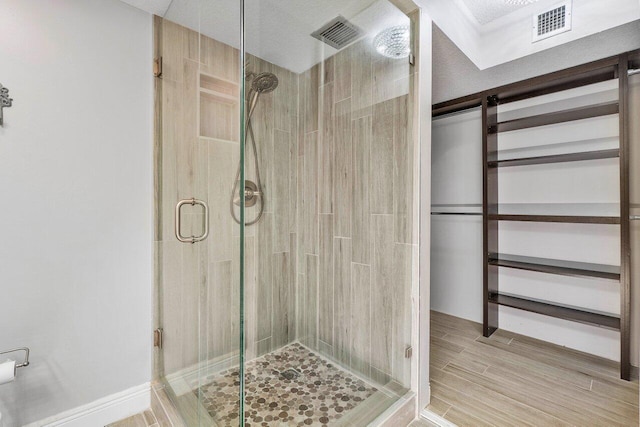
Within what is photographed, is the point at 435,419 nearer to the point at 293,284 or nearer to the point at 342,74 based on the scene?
the point at 293,284

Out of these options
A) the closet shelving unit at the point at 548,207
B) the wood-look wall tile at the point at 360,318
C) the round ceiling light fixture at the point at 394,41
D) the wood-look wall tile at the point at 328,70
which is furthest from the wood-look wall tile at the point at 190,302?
the closet shelving unit at the point at 548,207

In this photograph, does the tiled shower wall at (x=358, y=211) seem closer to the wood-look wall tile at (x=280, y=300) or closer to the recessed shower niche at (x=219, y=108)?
the wood-look wall tile at (x=280, y=300)

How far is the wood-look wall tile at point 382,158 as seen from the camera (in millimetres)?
1495

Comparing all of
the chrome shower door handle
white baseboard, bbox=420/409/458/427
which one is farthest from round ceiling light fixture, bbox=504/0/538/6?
white baseboard, bbox=420/409/458/427

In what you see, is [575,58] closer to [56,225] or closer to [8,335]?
[56,225]

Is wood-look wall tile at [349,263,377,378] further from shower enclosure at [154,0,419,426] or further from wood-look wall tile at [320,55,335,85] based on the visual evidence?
wood-look wall tile at [320,55,335,85]

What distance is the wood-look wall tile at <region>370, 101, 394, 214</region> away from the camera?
58.9 inches

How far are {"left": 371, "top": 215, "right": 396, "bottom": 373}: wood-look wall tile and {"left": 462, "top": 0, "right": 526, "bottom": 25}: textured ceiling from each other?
1.49 m

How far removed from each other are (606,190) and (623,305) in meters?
0.75

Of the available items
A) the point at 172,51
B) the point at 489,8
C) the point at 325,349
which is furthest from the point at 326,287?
the point at 489,8

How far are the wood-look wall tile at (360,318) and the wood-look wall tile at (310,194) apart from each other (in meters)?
0.28

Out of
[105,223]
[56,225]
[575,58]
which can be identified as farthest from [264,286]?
[575,58]

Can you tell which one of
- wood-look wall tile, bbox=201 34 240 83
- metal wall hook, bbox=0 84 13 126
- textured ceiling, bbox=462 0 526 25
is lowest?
metal wall hook, bbox=0 84 13 126

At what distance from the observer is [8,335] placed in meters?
1.22
